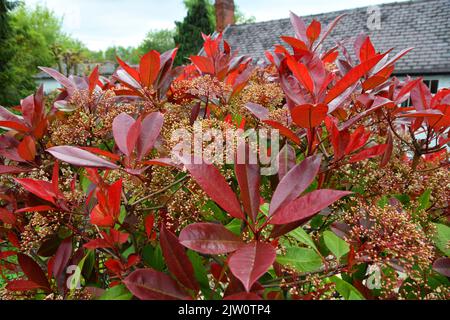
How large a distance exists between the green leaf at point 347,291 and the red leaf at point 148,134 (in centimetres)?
51

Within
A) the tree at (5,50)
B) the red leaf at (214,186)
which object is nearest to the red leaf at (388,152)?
the red leaf at (214,186)

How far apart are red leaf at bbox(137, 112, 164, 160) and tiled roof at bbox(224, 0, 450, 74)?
37.2 ft

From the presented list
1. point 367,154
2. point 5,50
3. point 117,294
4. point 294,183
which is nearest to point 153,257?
point 117,294

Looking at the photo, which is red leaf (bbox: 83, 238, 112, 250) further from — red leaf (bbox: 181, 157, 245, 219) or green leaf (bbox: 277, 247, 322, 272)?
green leaf (bbox: 277, 247, 322, 272)

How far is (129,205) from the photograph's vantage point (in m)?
0.85

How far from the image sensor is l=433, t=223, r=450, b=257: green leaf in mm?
892

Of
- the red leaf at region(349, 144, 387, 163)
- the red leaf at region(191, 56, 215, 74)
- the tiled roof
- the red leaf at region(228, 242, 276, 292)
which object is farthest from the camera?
the tiled roof

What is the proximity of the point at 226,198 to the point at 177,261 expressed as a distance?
0.52 ft

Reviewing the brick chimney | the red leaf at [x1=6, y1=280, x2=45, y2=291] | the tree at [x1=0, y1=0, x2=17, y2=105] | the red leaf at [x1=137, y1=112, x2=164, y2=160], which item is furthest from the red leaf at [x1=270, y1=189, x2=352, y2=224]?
the brick chimney

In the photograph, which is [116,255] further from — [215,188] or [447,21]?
[447,21]

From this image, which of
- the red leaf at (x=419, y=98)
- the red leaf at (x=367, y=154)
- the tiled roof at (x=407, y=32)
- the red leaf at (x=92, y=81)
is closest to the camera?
the red leaf at (x=367, y=154)

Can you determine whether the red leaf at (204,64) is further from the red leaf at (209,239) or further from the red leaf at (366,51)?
the red leaf at (209,239)

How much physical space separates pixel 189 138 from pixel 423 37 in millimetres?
15060

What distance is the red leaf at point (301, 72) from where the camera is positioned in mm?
870
